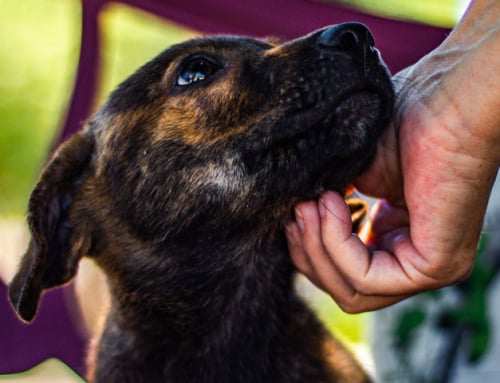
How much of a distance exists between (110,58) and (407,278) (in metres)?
3.04

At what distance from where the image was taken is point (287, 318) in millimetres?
3068

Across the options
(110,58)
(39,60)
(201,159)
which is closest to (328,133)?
(201,159)

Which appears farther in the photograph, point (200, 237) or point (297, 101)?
point (200, 237)

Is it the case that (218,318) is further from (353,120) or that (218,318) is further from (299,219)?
(353,120)

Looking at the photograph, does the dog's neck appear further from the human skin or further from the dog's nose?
the dog's nose

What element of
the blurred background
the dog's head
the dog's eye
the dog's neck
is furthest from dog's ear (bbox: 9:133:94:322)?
the blurred background

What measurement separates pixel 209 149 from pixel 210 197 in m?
0.18

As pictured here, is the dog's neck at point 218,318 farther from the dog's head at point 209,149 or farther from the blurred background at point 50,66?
the blurred background at point 50,66

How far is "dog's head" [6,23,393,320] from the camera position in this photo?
2.52 metres

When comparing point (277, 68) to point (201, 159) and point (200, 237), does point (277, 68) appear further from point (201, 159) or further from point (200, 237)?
point (200, 237)

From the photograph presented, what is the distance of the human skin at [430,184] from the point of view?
2.28m

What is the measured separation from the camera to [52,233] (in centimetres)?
303

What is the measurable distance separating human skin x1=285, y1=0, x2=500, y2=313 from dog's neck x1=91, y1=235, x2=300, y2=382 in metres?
0.19

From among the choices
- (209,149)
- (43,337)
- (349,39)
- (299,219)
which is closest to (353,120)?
(349,39)
